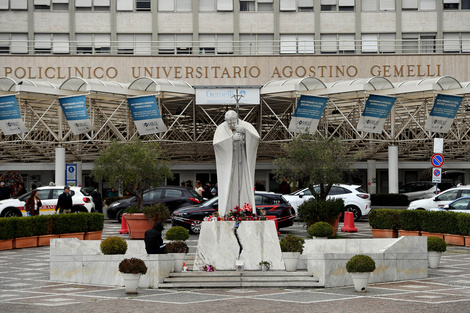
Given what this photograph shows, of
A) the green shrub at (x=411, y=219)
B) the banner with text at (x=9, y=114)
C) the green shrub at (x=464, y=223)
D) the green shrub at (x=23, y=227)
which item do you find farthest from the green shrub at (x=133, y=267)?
the banner with text at (x=9, y=114)

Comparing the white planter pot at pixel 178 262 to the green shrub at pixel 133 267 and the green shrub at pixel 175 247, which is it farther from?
the green shrub at pixel 133 267

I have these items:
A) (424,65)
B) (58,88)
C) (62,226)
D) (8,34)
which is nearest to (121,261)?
(62,226)

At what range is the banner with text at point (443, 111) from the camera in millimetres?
30938

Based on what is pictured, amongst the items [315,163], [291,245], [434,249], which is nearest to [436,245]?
[434,249]

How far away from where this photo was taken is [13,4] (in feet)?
152

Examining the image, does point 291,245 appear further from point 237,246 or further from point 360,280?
point 360,280

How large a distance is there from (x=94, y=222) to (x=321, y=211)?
695 centimetres

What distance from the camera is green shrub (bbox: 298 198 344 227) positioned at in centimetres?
2247

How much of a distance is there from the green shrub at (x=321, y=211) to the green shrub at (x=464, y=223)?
384 cm

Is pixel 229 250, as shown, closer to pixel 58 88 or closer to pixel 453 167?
pixel 58 88

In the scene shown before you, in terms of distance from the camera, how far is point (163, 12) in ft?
153

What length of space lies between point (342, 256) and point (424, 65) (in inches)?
1258

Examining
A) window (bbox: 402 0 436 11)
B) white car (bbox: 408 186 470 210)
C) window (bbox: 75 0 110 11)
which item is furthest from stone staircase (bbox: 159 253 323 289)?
window (bbox: 402 0 436 11)

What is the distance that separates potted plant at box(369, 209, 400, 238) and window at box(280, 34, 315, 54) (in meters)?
25.3
